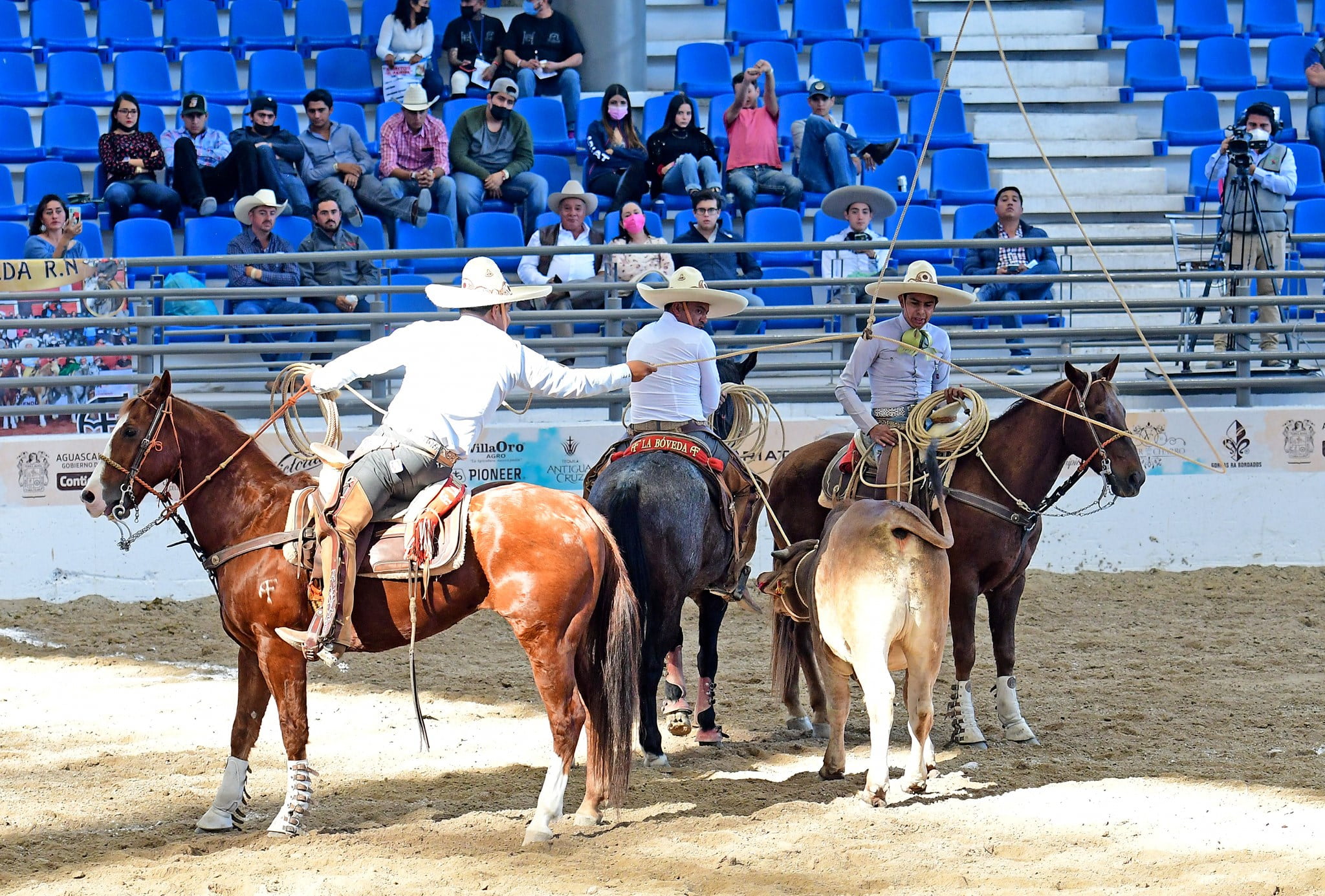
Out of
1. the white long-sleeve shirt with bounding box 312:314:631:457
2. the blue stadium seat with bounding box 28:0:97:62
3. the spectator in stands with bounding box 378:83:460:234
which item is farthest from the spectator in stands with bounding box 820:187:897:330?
the blue stadium seat with bounding box 28:0:97:62

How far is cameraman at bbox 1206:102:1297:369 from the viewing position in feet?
39.8

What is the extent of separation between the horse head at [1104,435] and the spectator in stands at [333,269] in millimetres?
6215

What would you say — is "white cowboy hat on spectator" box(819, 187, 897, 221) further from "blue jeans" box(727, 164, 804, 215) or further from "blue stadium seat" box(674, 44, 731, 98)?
"blue stadium seat" box(674, 44, 731, 98)

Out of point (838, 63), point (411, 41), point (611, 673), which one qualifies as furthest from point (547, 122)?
point (611, 673)

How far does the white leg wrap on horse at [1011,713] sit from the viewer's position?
23.7ft

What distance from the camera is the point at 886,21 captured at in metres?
17.0

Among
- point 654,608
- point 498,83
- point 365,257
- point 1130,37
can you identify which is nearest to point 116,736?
point 654,608

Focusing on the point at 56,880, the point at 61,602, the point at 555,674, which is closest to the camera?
the point at 56,880

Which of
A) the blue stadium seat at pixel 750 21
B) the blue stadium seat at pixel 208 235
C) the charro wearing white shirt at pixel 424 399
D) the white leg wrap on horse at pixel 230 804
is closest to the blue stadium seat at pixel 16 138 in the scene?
the blue stadium seat at pixel 208 235

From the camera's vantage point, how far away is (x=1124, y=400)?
1169 centimetres

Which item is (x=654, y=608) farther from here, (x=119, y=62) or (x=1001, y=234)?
(x=119, y=62)

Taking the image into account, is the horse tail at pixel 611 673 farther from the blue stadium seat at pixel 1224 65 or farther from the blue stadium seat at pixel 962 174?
the blue stadium seat at pixel 1224 65

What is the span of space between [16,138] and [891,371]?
1081cm

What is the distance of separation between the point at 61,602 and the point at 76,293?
92.9 inches
